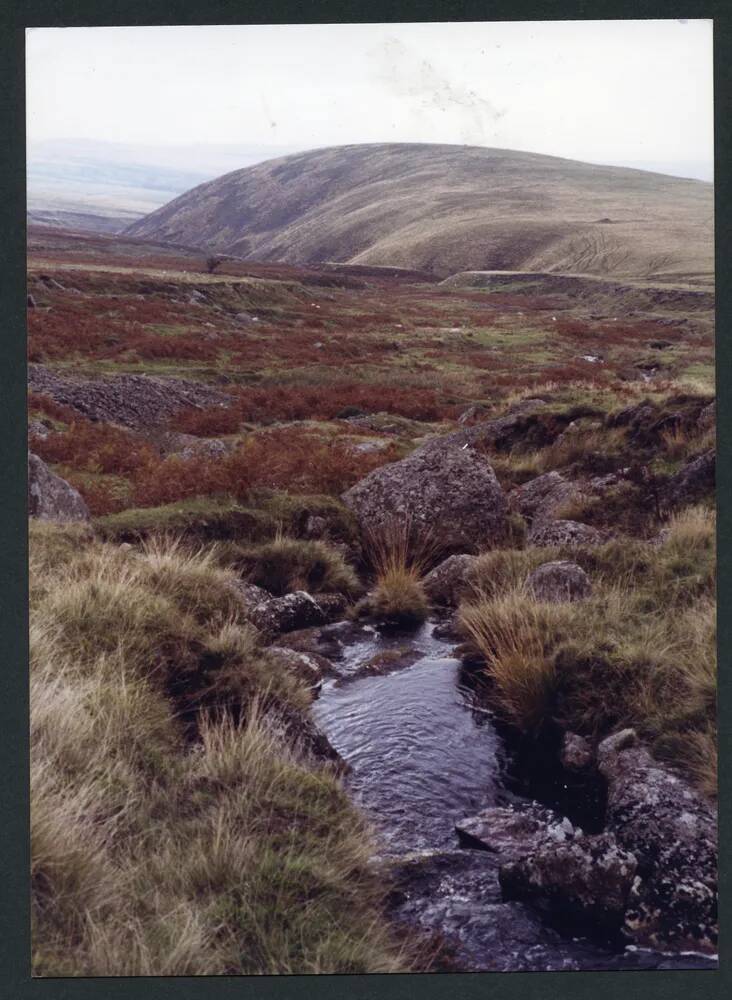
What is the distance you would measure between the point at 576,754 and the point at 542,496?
226 inches

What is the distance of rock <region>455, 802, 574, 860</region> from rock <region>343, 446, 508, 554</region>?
4368 mm

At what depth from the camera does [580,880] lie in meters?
4.54

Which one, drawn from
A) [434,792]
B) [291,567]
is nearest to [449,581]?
[291,567]

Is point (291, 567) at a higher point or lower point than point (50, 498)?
lower

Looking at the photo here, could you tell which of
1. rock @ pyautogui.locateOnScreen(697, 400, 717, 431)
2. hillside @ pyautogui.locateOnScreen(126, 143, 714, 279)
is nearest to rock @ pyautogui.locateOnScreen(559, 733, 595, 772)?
rock @ pyautogui.locateOnScreen(697, 400, 717, 431)

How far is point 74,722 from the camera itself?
4754 mm

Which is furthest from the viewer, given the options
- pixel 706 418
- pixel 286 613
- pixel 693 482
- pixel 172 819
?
pixel 706 418

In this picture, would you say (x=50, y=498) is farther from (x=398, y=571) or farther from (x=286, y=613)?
(x=398, y=571)

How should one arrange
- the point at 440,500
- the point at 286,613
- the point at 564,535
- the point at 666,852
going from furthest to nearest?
the point at 440,500 → the point at 564,535 → the point at 286,613 → the point at 666,852

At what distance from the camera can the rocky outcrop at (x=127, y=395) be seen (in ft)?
51.1

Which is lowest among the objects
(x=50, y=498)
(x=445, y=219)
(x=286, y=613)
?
(x=286, y=613)

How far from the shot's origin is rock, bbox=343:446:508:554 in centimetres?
961

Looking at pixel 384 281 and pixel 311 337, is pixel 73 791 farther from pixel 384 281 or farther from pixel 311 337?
pixel 384 281

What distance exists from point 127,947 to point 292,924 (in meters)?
0.82
